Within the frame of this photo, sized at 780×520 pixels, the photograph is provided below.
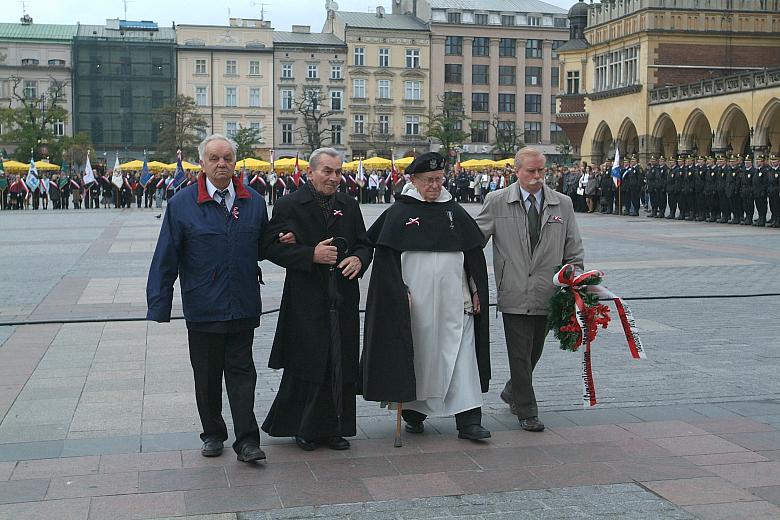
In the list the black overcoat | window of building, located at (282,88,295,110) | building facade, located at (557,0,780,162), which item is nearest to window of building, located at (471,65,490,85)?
window of building, located at (282,88,295,110)

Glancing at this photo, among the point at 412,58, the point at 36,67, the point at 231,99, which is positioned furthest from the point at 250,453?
the point at 36,67

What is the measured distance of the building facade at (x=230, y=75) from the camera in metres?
94.1

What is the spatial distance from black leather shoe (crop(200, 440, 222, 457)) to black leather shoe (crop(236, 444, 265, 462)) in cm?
19

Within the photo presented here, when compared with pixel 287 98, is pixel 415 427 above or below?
below

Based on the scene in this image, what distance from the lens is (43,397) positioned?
7949 millimetres

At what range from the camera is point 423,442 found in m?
6.73

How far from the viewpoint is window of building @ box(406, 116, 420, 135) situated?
96.5 metres

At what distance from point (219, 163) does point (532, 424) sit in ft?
8.35

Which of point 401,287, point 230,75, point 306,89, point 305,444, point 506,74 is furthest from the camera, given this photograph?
point 506,74

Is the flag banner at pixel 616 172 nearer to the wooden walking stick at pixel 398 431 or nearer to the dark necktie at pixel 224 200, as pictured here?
the wooden walking stick at pixel 398 431

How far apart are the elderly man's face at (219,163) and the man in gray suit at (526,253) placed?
1.78 m

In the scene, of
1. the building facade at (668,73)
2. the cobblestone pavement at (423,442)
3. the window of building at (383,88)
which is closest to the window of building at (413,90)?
the window of building at (383,88)

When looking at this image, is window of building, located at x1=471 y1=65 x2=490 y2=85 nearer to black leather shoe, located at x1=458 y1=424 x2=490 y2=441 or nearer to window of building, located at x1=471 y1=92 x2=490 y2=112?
window of building, located at x1=471 y1=92 x2=490 y2=112

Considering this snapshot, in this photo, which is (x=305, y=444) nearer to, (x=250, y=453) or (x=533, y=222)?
(x=250, y=453)
